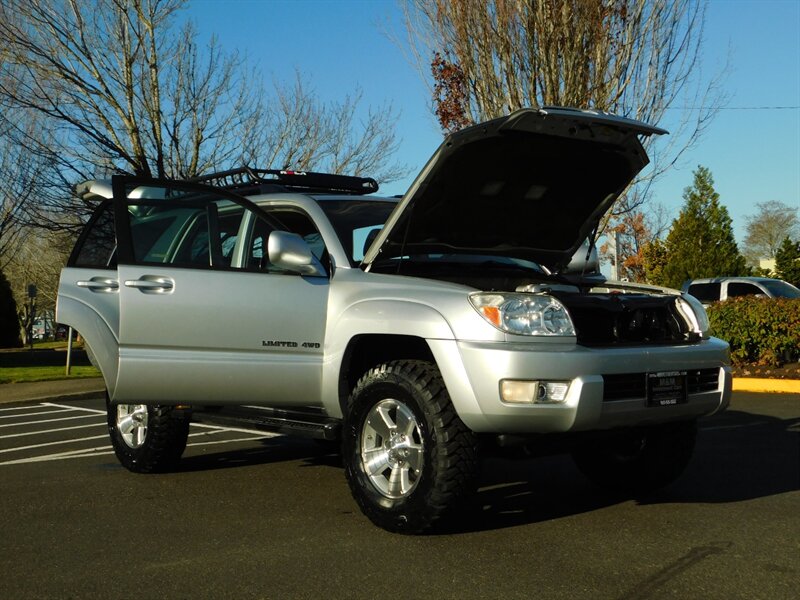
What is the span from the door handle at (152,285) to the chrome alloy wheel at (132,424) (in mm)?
1534

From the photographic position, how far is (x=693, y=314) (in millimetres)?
5461

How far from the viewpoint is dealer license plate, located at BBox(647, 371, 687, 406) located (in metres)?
4.92

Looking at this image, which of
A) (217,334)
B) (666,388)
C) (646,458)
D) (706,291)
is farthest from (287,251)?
(706,291)

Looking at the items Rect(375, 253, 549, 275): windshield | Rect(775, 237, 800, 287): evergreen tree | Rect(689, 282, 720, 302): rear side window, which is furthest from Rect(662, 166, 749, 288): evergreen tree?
Rect(375, 253, 549, 275): windshield

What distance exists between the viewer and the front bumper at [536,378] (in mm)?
4562

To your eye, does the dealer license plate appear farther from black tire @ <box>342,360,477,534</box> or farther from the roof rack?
the roof rack

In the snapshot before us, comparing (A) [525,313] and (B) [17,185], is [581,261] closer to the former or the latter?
(A) [525,313]

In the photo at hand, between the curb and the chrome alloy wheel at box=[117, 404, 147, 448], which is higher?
the chrome alloy wheel at box=[117, 404, 147, 448]

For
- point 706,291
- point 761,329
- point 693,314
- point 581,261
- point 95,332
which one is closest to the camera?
point 693,314

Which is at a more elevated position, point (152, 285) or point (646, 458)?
point (152, 285)

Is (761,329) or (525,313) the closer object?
(525,313)

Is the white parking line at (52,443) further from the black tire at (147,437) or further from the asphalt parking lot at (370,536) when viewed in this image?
the black tire at (147,437)

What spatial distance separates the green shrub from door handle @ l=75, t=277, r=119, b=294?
11.2m

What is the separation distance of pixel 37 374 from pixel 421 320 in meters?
18.1
